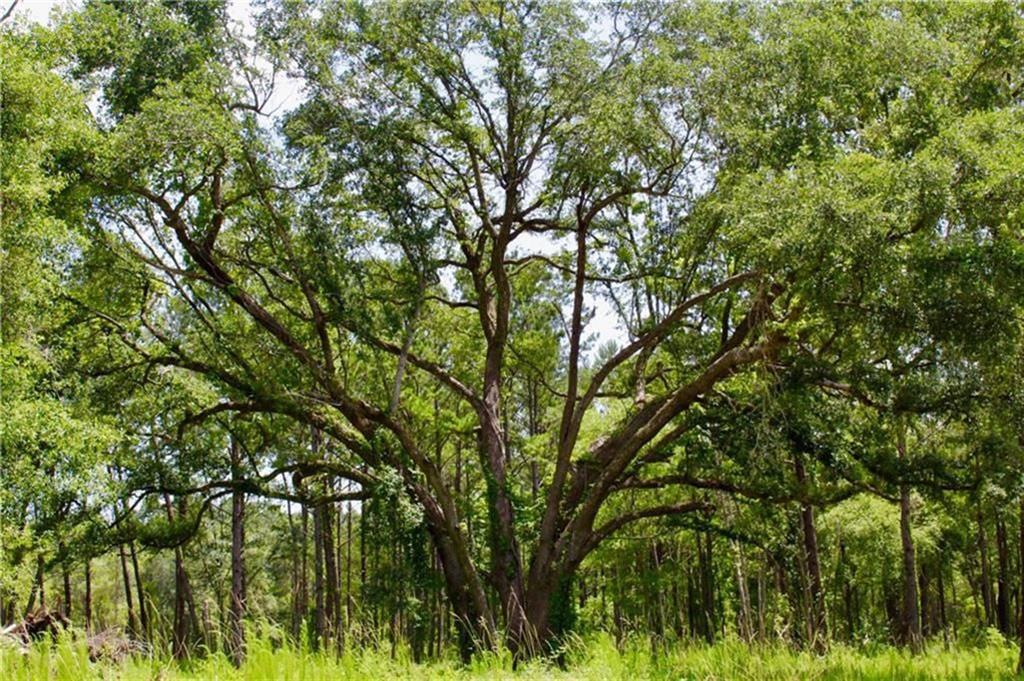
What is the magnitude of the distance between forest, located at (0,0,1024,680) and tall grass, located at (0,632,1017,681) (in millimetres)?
120

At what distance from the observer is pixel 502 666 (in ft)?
26.7

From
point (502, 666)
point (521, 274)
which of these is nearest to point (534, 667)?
Answer: point (502, 666)

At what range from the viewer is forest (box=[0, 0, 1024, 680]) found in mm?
9500

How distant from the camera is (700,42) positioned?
14156 millimetres

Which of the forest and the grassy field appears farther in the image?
the forest

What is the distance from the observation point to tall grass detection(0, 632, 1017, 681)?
568cm

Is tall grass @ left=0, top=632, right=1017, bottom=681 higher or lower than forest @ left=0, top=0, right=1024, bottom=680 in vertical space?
lower

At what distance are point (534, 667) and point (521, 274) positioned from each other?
1123 cm

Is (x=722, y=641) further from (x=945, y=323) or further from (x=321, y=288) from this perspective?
(x=321, y=288)

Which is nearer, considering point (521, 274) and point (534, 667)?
point (534, 667)

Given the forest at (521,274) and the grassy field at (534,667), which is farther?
the forest at (521,274)

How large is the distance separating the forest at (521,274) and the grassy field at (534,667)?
4.8 inches

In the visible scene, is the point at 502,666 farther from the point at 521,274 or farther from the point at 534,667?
the point at 521,274

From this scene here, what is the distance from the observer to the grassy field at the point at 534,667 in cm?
568
